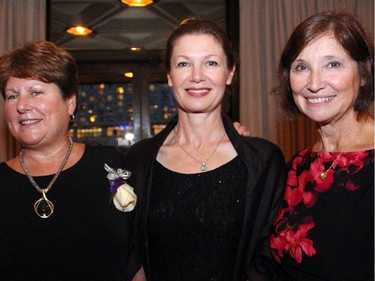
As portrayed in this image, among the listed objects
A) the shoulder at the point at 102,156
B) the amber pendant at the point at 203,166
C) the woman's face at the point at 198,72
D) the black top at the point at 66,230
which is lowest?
the black top at the point at 66,230

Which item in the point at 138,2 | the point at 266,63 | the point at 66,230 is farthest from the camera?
the point at 138,2

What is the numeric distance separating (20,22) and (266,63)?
2381 mm

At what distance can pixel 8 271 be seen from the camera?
6.46 ft

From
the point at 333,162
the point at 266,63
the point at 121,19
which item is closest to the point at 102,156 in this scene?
the point at 333,162

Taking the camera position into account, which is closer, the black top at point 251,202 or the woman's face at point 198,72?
the black top at point 251,202

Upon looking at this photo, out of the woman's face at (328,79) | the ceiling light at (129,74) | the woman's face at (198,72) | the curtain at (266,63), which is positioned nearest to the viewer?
the woman's face at (328,79)

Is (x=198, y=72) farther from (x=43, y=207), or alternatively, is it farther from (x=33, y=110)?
(x=43, y=207)

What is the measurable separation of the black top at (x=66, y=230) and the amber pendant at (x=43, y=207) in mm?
15

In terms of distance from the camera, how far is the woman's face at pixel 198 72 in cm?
220

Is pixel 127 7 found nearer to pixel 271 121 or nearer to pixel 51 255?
pixel 271 121

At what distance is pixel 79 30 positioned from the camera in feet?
19.1

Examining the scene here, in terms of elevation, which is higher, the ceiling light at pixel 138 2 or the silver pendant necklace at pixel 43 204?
the ceiling light at pixel 138 2

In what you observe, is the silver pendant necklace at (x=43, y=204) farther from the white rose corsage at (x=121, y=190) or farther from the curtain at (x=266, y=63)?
the curtain at (x=266, y=63)

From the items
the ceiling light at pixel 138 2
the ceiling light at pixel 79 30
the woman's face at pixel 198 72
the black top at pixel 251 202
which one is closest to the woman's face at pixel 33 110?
the black top at pixel 251 202
